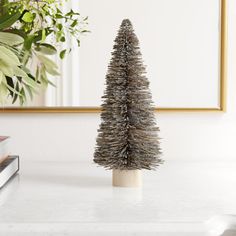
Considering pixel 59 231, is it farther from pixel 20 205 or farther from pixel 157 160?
pixel 157 160

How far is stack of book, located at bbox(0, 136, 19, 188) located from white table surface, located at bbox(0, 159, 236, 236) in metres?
0.02

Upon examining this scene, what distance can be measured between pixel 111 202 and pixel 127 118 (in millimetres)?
214

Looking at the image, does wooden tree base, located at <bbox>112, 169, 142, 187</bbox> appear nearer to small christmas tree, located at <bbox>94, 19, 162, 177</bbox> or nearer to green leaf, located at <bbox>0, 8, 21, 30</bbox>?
small christmas tree, located at <bbox>94, 19, 162, 177</bbox>

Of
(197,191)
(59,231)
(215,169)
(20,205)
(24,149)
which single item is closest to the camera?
(59,231)

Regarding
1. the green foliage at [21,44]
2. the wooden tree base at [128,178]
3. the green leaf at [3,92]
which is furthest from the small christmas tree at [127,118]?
the green leaf at [3,92]

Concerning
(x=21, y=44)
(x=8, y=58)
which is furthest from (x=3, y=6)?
(x=8, y=58)

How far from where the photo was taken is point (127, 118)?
1.13 metres

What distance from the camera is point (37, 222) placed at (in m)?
0.86

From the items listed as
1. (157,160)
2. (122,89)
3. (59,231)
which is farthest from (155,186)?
(59,231)

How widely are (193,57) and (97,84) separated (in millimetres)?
283

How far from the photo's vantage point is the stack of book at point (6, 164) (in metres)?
1.13

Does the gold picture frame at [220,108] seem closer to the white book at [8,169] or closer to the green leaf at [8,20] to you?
the white book at [8,169]

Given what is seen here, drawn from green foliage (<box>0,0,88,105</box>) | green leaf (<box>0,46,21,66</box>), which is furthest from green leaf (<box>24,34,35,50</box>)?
green leaf (<box>0,46,21,66</box>)

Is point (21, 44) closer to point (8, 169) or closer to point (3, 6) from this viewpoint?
point (3, 6)
